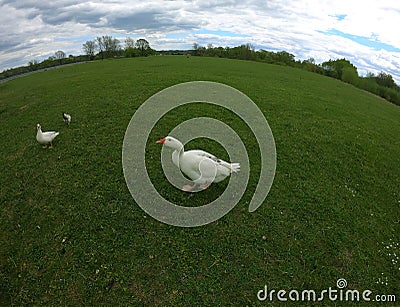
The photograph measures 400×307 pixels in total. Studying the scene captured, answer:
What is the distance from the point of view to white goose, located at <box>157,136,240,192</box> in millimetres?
7627

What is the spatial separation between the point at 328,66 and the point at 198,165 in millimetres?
68415

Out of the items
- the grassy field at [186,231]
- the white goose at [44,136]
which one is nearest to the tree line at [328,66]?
the grassy field at [186,231]

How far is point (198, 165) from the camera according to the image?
7602mm

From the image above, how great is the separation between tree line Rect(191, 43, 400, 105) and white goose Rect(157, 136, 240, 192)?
1741 inches

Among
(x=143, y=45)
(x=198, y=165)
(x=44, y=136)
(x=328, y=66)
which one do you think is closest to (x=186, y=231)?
(x=198, y=165)

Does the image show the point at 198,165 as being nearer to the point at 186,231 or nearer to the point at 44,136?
the point at 186,231

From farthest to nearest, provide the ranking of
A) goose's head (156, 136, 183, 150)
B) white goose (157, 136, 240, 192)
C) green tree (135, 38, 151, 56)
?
green tree (135, 38, 151, 56)
goose's head (156, 136, 183, 150)
white goose (157, 136, 240, 192)

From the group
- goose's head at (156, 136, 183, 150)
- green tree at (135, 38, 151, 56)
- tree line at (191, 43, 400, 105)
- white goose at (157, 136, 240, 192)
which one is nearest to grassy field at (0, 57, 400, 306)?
white goose at (157, 136, 240, 192)

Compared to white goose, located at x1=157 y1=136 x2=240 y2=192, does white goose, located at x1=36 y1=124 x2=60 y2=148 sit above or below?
above

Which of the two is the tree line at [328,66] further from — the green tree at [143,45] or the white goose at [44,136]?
the white goose at [44,136]

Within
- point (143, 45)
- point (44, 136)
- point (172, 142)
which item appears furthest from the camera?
point (143, 45)

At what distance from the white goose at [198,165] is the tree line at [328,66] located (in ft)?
145

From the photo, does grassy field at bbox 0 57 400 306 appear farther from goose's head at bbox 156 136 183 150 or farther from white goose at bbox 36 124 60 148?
goose's head at bbox 156 136 183 150

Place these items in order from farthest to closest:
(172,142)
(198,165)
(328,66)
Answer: (328,66) < (172,142) < (198,165)
